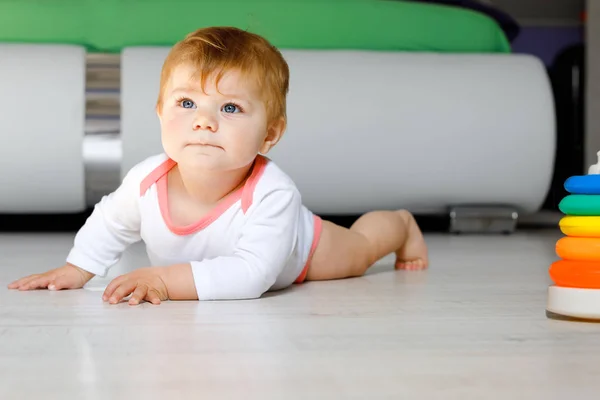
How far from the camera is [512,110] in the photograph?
206 cm

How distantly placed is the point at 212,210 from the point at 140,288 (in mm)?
150

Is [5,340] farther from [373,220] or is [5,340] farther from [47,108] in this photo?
[47,108]

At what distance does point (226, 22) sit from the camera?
6.68 ft

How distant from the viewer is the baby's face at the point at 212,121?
1054 mm

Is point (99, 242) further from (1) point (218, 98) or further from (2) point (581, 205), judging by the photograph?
(2) point (581, 205)

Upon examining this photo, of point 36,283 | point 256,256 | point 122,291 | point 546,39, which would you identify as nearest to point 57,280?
point 36,283

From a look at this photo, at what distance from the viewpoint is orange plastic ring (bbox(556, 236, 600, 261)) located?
876 millimetres

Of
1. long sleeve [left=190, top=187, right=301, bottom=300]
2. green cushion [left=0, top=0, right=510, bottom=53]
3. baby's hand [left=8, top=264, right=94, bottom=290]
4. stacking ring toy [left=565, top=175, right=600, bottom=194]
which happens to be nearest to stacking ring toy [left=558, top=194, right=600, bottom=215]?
stacking ring toy [left=565, top=175, right=600, bottom=194]

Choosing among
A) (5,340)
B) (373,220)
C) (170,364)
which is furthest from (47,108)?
(170,364)

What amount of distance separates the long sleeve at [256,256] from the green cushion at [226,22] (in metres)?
0.99

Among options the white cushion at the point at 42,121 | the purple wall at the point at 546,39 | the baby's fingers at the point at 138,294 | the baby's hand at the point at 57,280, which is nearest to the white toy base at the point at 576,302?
the baby's fingers at the point at 138,294

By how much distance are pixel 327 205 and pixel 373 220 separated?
26.8 inches

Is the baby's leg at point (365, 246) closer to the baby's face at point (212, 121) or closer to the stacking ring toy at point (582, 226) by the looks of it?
the baby's face at point (212, 121)

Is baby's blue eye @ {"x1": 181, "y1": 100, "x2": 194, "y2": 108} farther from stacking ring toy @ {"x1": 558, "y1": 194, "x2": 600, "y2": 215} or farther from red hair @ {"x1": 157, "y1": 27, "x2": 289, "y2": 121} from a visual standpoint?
stacking ring toy @ {"x1": 558, "y1": 194, "x2": 600, "y2": 215}
